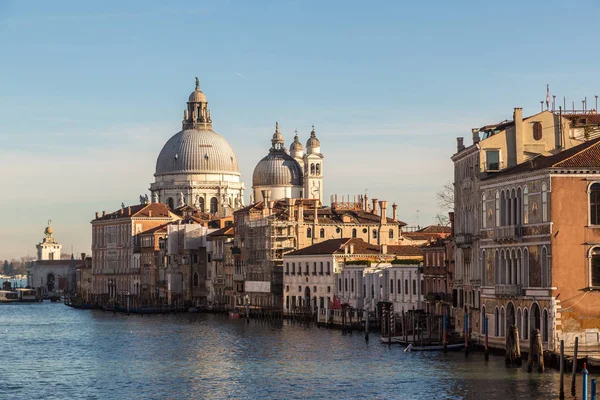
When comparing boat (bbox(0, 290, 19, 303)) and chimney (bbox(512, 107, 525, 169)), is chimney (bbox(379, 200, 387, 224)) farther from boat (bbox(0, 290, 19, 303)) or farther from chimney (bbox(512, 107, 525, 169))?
boat (bbox(0, 290, 19, 303))

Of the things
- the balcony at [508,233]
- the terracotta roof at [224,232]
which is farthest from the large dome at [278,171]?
the balcony at [508,233]

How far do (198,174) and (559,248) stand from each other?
107 metres

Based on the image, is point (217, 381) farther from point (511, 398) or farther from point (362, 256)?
point (362, 256)

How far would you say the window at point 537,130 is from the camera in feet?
160

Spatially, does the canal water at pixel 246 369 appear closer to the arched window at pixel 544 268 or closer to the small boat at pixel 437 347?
the small boat at pixel 437 347

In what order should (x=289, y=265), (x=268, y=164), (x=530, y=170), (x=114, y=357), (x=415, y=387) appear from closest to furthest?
(x=415, y=387)
(x=530, y=170)
(x=114, y=357)
(x=289, y=265)
(x=268, y=164)

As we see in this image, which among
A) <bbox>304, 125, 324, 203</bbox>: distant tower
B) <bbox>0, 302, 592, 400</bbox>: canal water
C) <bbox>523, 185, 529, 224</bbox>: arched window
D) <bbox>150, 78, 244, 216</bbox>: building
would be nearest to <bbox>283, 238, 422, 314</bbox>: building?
<bbox>0, 302, 592, 400</bbox>: canal water

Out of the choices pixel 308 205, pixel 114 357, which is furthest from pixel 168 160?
pixel 114 357

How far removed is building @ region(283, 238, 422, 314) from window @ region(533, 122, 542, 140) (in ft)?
70.6

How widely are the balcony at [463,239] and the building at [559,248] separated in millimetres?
5720

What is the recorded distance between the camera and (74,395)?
40750 millimetres

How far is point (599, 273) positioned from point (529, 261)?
2206 mm

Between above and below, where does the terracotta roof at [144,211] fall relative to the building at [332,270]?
above

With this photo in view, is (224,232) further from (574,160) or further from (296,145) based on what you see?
(574,160)
